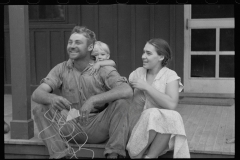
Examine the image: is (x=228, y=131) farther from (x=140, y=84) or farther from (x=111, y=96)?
(x=111, y=96)

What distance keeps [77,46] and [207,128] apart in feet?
6.23

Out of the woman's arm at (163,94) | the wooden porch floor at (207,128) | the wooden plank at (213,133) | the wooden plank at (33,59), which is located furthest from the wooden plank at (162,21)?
the woman's arm at (163,94)

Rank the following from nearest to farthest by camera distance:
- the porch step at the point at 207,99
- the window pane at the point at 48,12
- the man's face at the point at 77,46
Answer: the man's face at the point at 77,46 → the porch step at the point at 207,99 → the window pane at the point at 48,12

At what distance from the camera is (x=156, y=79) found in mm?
3525

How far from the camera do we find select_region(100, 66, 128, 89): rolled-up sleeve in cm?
353

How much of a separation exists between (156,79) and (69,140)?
102cm

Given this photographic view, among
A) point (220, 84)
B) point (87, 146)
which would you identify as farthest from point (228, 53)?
point (87, 146)

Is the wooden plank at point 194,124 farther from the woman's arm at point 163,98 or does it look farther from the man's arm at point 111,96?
the man's arm at point 111,96

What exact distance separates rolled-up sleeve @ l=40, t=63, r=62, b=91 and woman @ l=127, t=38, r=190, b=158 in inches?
28.8

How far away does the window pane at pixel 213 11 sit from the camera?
20.0 ft

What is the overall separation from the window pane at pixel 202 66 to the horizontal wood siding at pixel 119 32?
0.84 feet

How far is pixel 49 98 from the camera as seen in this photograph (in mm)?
3398

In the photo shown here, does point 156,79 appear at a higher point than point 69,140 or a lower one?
higher
